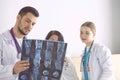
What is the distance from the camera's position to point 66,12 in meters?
3.11

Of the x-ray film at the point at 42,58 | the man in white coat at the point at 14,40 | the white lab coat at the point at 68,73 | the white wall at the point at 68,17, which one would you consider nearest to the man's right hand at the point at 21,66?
the x-ray film at the point at 42,58

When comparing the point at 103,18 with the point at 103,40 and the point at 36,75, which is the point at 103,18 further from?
the point at 36,75

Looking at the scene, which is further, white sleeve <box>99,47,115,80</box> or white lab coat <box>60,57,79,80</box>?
white sleeve <box>99,47,115,80</box>

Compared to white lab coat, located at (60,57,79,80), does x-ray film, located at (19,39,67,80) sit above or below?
above

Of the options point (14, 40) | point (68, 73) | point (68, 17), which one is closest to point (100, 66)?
point (68, 73)

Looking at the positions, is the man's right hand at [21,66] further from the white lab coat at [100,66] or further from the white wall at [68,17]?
the white wall at [68,17]

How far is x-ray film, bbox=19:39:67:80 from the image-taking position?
4.29 feet

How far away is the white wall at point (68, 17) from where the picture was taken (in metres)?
2.65

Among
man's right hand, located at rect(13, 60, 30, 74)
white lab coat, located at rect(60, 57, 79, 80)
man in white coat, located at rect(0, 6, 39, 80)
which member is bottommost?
white lab coat, located at rect(60, 57, 79, 80)

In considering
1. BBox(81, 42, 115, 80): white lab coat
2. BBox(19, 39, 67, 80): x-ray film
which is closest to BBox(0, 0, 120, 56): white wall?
BBox(81, 42, 115, 80): white lab coat

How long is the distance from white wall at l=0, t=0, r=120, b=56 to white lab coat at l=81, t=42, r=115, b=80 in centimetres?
97

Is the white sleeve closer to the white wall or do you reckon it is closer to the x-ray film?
the x-ray film

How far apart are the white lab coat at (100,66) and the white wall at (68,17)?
97 cm

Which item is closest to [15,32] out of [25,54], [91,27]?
[25,54]
